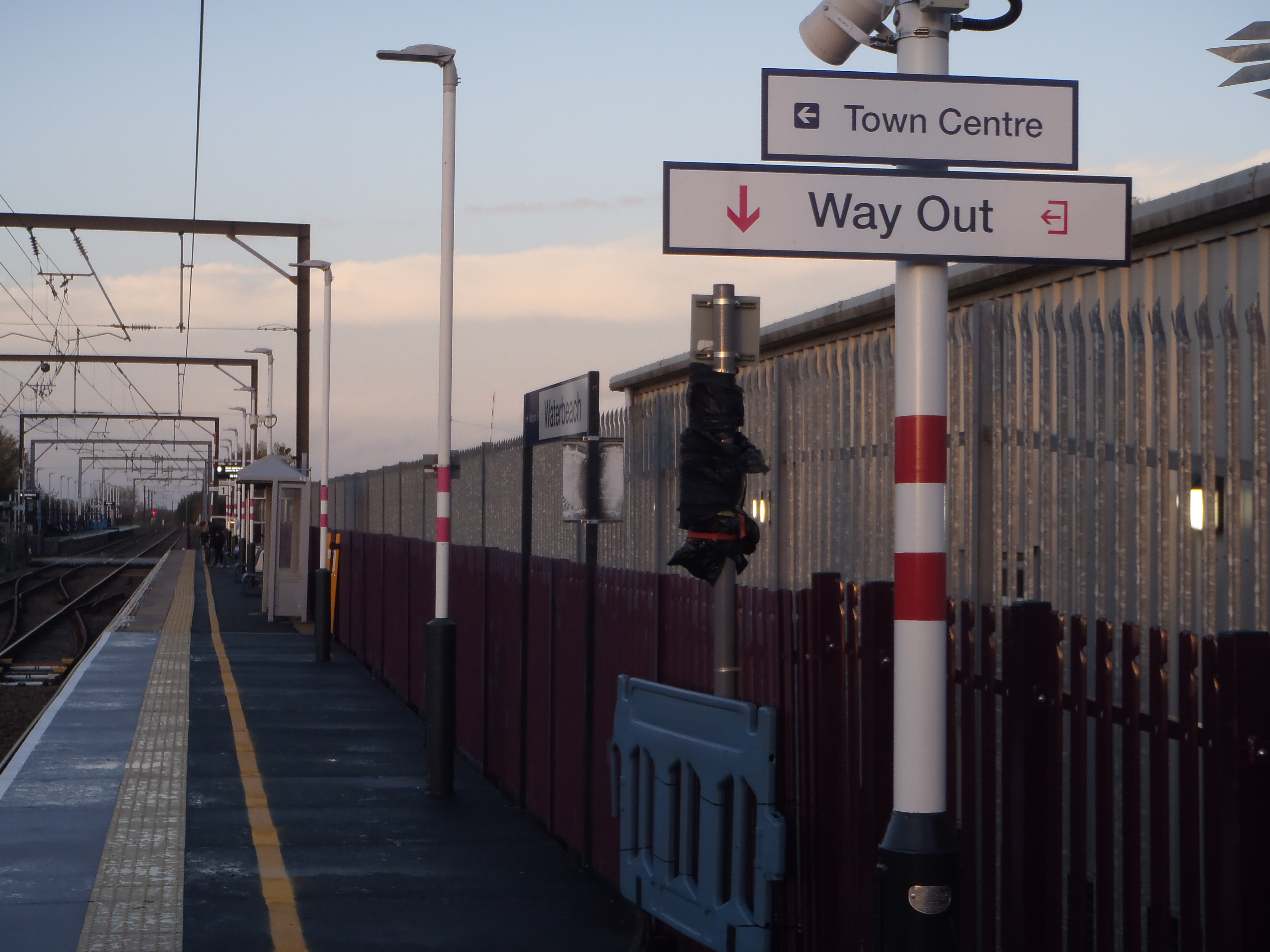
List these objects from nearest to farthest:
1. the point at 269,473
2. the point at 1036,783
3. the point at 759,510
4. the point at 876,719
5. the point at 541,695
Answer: the point at 1036,783
the point at 876,719
the point at 759,510
the point at 541,695
the point at 269,473

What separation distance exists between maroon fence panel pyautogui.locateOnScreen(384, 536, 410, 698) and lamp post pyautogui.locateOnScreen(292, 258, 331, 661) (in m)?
1.93

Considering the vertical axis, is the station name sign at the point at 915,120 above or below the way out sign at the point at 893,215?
above

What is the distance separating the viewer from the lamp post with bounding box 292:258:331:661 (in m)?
18.4

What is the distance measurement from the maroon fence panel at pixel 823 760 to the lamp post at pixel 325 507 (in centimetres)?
1341

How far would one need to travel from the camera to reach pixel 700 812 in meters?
5.55

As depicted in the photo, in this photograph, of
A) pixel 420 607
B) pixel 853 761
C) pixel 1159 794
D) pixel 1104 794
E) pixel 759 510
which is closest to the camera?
pixel 1159 794

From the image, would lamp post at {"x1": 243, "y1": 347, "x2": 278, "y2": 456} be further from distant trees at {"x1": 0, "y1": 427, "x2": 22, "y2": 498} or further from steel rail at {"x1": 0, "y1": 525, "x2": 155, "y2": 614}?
distant trees at {"x1": 0, "y1": 427, "x2": 22, "y2": 498}

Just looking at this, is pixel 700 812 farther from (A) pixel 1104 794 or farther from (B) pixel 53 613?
(B) pixel 53 613

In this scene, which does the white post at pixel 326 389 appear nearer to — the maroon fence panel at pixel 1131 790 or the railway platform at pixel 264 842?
the railway platform at pixel 264 842

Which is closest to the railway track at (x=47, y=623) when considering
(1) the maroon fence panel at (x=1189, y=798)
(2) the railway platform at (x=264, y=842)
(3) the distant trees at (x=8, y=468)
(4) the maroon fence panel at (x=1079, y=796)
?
(2) the railway platform at (x=264, y=842)

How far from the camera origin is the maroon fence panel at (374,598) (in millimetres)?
16688

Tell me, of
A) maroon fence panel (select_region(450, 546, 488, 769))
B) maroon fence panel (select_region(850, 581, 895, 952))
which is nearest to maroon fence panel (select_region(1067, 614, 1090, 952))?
maroon fence panel (select_region(850, 581, 895, 952))

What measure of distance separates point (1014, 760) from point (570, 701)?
4.35m

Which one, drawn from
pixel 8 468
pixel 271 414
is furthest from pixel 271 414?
pixel 8 468
